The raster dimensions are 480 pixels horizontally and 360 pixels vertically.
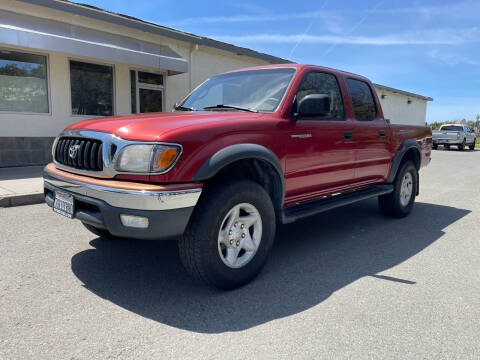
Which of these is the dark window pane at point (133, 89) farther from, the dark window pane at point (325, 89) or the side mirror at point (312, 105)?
the side mirror at point (312, 105)

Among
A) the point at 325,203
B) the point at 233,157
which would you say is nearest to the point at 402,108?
the point at 325,203

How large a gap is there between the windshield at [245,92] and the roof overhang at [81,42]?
20.2ft

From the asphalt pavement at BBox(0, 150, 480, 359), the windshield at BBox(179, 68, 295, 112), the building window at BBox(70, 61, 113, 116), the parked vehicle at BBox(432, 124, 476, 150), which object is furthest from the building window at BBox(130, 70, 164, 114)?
the parked vehicle at BBox(432, 124, 476, 150)

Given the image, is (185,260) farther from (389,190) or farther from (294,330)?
(389,190)

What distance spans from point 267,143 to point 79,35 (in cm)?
839

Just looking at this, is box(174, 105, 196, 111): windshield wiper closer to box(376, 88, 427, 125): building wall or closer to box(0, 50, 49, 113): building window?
box(0, 50, 49, 113): building window

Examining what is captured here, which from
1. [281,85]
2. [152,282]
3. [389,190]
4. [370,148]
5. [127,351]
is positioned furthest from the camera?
[389,190]

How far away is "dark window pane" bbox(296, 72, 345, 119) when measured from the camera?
3.88m

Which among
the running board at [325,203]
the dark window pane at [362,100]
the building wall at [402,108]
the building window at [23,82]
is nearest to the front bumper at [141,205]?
the running board at [325,203]

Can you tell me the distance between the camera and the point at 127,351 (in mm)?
2223

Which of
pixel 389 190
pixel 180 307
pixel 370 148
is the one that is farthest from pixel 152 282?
pixel 389 190

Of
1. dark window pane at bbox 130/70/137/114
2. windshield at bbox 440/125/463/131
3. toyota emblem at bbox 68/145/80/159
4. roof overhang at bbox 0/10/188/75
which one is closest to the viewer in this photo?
toyota emblem at bbox 68/145/80/159

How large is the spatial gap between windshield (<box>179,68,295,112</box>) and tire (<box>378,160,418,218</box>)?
101 inches

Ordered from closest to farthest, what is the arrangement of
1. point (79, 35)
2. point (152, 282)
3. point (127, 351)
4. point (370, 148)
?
1. point (127, 351)
2. point (152, 282)
3. point (370, 148)
4. point (79, 35)
